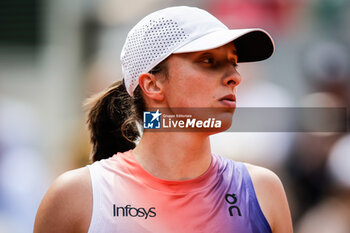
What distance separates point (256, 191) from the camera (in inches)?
79.0

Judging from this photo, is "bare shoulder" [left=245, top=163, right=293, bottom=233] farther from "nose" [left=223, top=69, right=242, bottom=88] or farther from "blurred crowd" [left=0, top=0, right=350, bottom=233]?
"blurred crowd" [left=0, top=0, right=350, bottom=233]

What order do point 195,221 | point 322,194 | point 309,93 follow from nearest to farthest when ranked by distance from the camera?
point 195,221 → point 322,194 → point 309,93

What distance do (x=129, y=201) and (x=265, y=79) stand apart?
10.7 ft

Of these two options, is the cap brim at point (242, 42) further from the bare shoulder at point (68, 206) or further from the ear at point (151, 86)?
the bare shoulder at point (68, 206)

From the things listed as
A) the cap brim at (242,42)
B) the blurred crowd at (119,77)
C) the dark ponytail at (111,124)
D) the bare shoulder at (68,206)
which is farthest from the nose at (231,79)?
the blurred crowd at (119,77)

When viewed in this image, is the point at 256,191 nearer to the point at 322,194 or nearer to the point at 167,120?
the point at 167,120

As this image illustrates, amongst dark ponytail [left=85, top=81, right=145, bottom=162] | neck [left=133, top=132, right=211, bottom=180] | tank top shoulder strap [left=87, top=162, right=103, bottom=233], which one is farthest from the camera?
dark ponytail [left=85, top=81, right=145, bottom=162]

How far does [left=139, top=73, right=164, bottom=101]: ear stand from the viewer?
6.58 feet

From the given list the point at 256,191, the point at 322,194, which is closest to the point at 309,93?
the point at 322,194

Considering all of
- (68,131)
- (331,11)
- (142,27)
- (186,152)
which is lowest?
(68,131)

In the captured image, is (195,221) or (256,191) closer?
(195,221)

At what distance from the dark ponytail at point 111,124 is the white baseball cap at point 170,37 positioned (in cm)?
29

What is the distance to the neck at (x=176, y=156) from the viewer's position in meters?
1.98

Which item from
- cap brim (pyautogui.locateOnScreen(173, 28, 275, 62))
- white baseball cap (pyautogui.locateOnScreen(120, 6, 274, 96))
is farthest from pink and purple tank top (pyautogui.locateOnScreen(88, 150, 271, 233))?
cap brim (pyautogui.locateOnScreen(173, 28, 275, 62))
